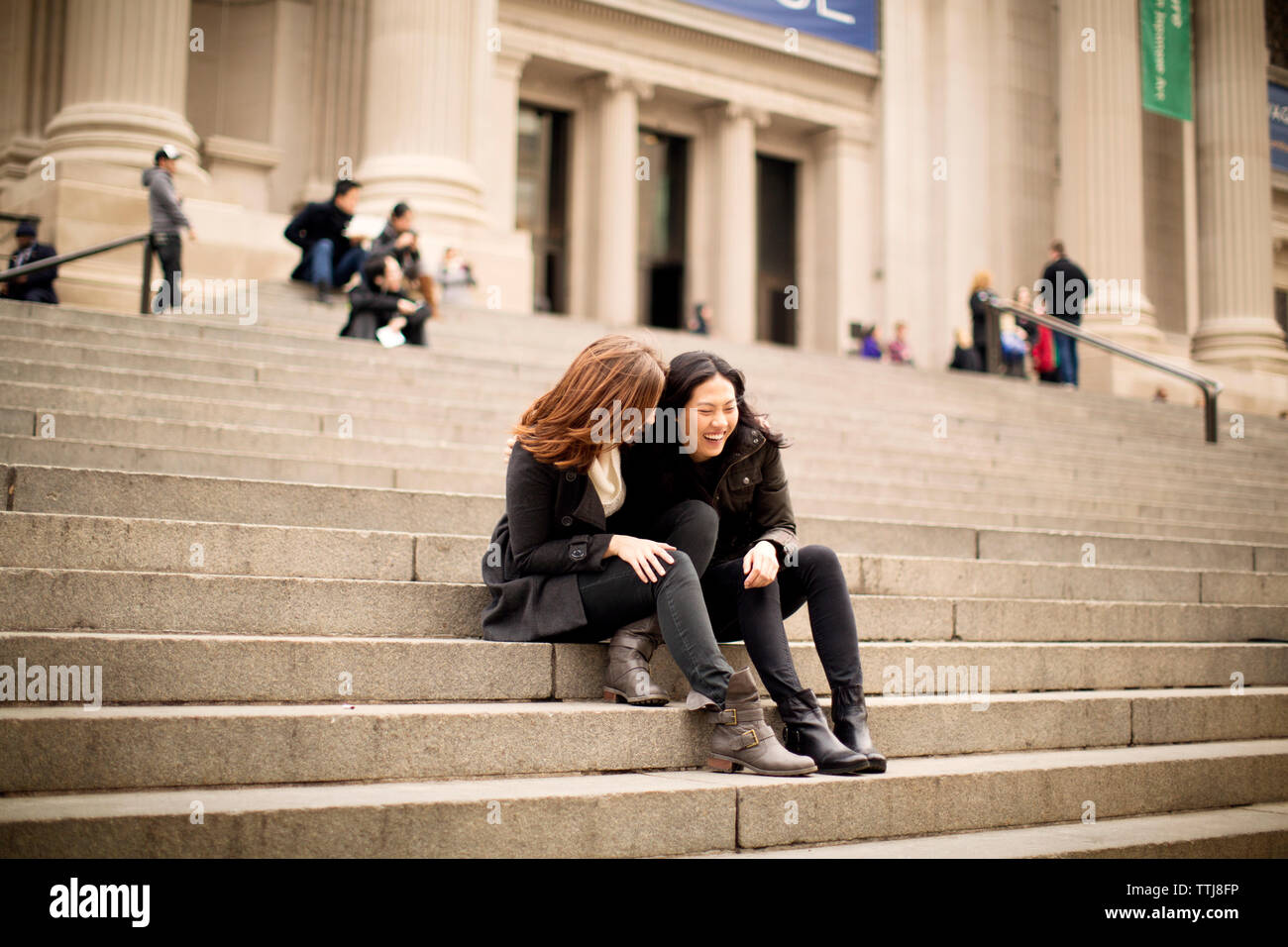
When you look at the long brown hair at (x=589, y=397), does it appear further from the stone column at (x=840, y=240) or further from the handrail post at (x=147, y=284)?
the stone column at (x=840, y=240)

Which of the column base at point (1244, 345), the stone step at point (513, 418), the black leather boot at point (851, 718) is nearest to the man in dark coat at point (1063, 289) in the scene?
the stone step at point (513, 418)

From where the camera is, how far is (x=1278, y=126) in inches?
1001

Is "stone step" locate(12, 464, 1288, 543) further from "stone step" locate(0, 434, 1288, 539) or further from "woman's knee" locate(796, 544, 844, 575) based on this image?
"woman's knee" locate(796, 544, 844, 575)

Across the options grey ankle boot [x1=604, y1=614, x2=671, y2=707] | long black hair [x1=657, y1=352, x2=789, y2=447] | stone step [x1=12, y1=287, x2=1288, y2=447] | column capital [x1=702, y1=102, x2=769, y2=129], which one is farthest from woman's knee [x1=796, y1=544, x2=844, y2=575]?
column capital [x1=702, y1=102, x2=769, y2=129]

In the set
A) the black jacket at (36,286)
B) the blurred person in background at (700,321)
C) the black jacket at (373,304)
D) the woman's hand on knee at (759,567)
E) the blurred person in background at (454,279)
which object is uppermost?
the blurred person in background at (700,321)

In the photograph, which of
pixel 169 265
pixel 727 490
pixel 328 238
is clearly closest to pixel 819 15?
pixel 328 238

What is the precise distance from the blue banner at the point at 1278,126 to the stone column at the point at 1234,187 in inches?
92.3

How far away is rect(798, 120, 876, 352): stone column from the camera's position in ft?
76.5

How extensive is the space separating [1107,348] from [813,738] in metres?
10.7

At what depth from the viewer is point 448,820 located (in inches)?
121

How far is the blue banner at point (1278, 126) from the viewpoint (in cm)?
2526

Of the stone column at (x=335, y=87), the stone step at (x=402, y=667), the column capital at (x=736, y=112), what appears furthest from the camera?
the column capital at (x=736, y=112)

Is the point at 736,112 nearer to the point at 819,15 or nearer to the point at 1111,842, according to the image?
the point at 819,15
